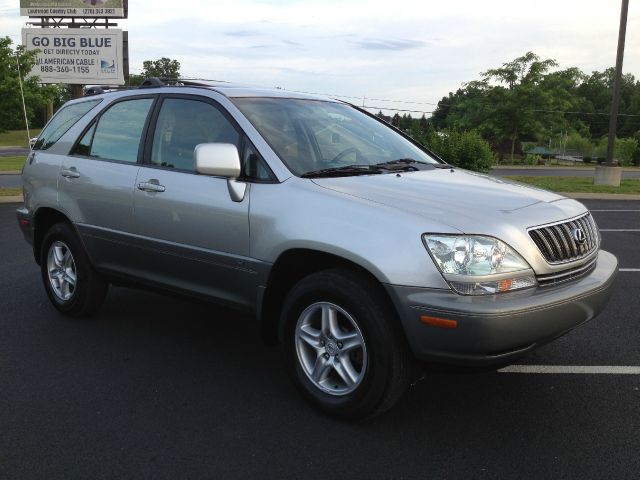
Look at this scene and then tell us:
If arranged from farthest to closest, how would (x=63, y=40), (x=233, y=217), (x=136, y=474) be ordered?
→ 1. (x=63, y=40)
2. (x=233, y=217)
3. (x=136, y=474)

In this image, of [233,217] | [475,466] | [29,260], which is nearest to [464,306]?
[475,466]

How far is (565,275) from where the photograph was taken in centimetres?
333

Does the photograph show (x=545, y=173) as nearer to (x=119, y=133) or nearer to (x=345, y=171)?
(x=119, y=133)

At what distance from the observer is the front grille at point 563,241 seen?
3223 millimetres

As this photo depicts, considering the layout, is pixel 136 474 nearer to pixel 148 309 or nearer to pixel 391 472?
pixel 391 472

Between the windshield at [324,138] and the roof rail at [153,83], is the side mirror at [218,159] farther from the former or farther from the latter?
the roof rail at [153,83]

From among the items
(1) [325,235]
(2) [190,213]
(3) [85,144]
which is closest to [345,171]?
(1) [325,235]

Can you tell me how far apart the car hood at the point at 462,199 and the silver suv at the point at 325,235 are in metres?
0.01

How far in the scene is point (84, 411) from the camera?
3516 mm

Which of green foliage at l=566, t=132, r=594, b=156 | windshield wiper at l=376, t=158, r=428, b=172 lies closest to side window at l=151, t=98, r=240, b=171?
windshield wiper at l=376, t=158, r=428, b=172

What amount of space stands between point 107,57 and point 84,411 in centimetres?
3161

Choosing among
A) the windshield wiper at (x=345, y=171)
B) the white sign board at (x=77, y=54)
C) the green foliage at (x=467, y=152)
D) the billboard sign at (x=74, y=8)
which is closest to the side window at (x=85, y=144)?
the windshield wiper at (x=345, y=171)

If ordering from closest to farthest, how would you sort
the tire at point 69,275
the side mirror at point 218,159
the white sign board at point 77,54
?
the side mirror at point 218,159 < the tire at point 69,275 < the white sign board at point 77,54

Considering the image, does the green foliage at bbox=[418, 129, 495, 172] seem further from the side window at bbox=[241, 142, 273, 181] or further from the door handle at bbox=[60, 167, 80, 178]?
the side window at bbox=[241, 142, 273, 181]
